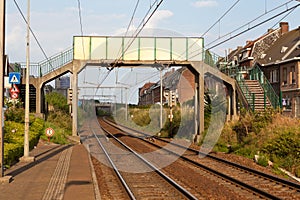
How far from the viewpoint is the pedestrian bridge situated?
3294 centimetres

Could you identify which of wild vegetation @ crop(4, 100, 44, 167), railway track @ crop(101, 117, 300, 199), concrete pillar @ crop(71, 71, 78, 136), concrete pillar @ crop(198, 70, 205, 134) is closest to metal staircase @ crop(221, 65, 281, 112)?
concrete pillar @ crop(198, 70, 205, 134)

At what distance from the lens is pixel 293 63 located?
4856 cm

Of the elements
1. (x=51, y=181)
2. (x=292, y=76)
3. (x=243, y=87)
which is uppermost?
(x=292, y=76)

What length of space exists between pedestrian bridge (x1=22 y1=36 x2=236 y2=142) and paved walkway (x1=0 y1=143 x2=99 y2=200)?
12.1 m

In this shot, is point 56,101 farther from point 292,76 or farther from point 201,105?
point 201,105

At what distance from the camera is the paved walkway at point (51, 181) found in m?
12.2

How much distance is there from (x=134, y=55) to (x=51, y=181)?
1895cm

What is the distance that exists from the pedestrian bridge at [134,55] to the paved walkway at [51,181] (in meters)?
12.1

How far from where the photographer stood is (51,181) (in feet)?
48.7

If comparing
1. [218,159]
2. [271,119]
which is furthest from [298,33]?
[218,159]

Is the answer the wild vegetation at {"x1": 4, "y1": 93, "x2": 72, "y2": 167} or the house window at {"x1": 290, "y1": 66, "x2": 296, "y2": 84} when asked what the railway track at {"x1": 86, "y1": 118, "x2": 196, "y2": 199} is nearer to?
the wild vegetation at {"x1": 4, "y1": 93, "x2": 72, "y2": 167}

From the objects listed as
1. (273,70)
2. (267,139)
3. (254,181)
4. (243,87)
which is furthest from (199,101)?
(273,70)

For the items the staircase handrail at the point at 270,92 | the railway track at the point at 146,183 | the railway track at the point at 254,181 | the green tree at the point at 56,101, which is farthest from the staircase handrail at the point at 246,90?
the green tree at the point at 56,101

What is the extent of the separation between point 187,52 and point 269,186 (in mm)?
19873
